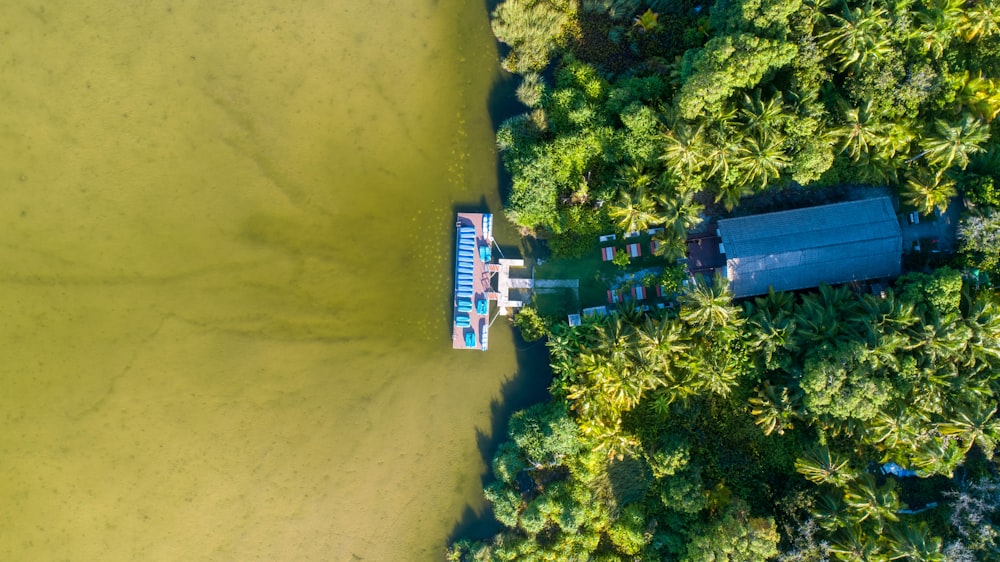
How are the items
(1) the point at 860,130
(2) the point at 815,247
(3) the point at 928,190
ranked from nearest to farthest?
1. (1) the point at 860,130
2. (3) the point at 928,190
3. (2) the point at 815,247

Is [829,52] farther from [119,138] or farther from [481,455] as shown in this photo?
[119,138]

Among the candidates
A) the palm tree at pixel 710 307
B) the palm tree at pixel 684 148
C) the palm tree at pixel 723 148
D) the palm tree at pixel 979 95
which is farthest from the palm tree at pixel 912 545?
the palm tree at pixel 979 95

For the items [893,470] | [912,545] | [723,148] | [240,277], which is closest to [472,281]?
[240,277]

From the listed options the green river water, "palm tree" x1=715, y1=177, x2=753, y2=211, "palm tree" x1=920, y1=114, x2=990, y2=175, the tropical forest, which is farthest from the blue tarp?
the green river water

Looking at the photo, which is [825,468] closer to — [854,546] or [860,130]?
[854,546]

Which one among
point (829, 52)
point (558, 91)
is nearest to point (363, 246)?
point (558, 91)

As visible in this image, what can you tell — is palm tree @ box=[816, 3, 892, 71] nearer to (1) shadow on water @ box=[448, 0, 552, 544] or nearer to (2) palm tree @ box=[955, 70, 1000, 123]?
(2) palm tree @ box=[955, 70, 1000, 123]
